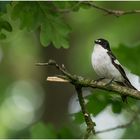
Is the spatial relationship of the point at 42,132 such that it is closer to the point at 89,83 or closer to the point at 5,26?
the point at 5,26

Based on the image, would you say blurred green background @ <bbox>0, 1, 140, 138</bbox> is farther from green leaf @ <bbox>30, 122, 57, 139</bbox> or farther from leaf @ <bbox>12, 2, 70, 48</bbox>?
leaf @ <bbox>12, 2, 70, 48</bbox>

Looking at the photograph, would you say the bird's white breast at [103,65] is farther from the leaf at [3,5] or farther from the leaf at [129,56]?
the leaf at [3,5]

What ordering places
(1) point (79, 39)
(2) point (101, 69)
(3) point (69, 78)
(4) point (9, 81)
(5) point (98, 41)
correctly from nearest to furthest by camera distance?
(3) point (69, 78) < (2) point (101, 69) < (5) point (98, 41) < (4) point (9, 81) < (1) point (79, 39)

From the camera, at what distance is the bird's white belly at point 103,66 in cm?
528

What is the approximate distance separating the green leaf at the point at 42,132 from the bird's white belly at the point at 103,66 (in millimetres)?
916

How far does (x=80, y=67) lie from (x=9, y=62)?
62.2 inches

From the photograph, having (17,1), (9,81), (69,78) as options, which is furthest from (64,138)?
(9,81)

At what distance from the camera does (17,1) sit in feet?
17.4

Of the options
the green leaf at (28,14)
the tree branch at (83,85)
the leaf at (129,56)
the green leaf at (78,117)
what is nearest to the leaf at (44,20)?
the green leaf at (28,14)

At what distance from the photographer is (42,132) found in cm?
598

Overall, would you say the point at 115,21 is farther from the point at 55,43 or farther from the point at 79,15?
the point at 55,43

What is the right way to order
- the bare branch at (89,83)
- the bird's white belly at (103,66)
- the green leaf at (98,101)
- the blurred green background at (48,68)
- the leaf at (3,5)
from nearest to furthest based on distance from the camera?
the bare branch at (89,83) → the leaf at (3,5) → the bird's white belly at (103,66) → the green leaf at (98,101) → the blurred green background at (48,68)

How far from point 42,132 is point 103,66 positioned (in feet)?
3.31

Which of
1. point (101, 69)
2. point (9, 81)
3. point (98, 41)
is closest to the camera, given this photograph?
point (101, 69)
